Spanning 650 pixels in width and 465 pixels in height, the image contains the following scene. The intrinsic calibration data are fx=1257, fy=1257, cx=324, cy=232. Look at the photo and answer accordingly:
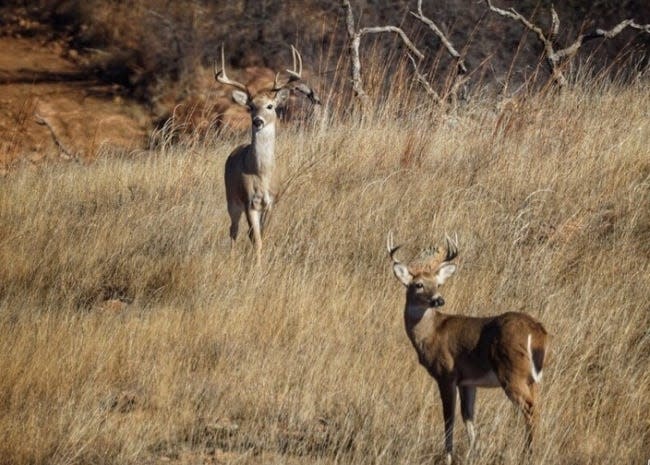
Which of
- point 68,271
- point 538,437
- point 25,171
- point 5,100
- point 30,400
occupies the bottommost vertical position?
point 5,100

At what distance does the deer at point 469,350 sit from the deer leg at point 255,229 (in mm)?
2444

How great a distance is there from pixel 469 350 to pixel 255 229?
12.1 feet

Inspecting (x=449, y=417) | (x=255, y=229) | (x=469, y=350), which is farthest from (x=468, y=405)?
(x=255, y=229)

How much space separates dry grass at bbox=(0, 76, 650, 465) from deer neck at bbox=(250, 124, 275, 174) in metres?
0.22

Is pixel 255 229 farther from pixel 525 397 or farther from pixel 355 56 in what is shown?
pixel 355 56

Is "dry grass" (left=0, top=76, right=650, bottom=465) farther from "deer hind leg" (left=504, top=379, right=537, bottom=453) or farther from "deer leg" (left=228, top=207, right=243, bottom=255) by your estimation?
"deer hind leg" (left=504, top=379, right=537, bottom=453)

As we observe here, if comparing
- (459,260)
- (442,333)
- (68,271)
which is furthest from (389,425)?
(68,271)

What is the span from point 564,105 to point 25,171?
490 cm

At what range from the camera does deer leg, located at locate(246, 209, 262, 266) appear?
840cm

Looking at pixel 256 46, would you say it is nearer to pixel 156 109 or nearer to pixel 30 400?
pixel 156 109

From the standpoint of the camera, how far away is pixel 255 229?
891 cm

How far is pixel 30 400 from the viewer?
6.05 m

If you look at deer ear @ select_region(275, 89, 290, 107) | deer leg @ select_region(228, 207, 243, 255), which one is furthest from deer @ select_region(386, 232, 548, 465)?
deer ear @ select_region(275, 89, 290, 107)

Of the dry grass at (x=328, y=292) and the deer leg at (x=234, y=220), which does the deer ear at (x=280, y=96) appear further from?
the deer leg at (x=234, y=220)
